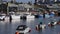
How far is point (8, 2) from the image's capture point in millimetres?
144000

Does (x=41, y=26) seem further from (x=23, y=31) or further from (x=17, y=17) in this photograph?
(x=17, y=17)

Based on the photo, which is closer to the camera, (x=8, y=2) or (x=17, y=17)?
(x=17, y=17)

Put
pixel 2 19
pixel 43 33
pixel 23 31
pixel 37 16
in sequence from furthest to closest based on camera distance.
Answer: pixel 37 16 < pixel 2 19 < pixel 43 33 < pixel 23 31

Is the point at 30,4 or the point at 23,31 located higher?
the point at 23,31

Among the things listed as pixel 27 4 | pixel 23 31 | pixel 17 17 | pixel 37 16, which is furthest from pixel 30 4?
pixel 23 31

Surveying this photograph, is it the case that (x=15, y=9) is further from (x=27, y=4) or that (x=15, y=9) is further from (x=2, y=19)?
(x=2, y=19)

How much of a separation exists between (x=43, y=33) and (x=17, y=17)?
5853 cm

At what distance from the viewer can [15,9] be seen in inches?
5906

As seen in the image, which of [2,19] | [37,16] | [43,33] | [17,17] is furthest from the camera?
[37,16]

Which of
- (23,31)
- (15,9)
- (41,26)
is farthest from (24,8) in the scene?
(23,31)

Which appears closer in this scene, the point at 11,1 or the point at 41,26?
the point at 41,26

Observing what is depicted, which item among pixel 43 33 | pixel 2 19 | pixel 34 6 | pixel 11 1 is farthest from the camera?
pixel 34 6

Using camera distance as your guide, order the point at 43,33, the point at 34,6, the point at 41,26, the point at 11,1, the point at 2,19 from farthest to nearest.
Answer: the point at 34,6, the point at 11,1, the point at 2,19, the point at 41,26, the point at 43,33

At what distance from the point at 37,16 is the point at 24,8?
24486 millimetres
